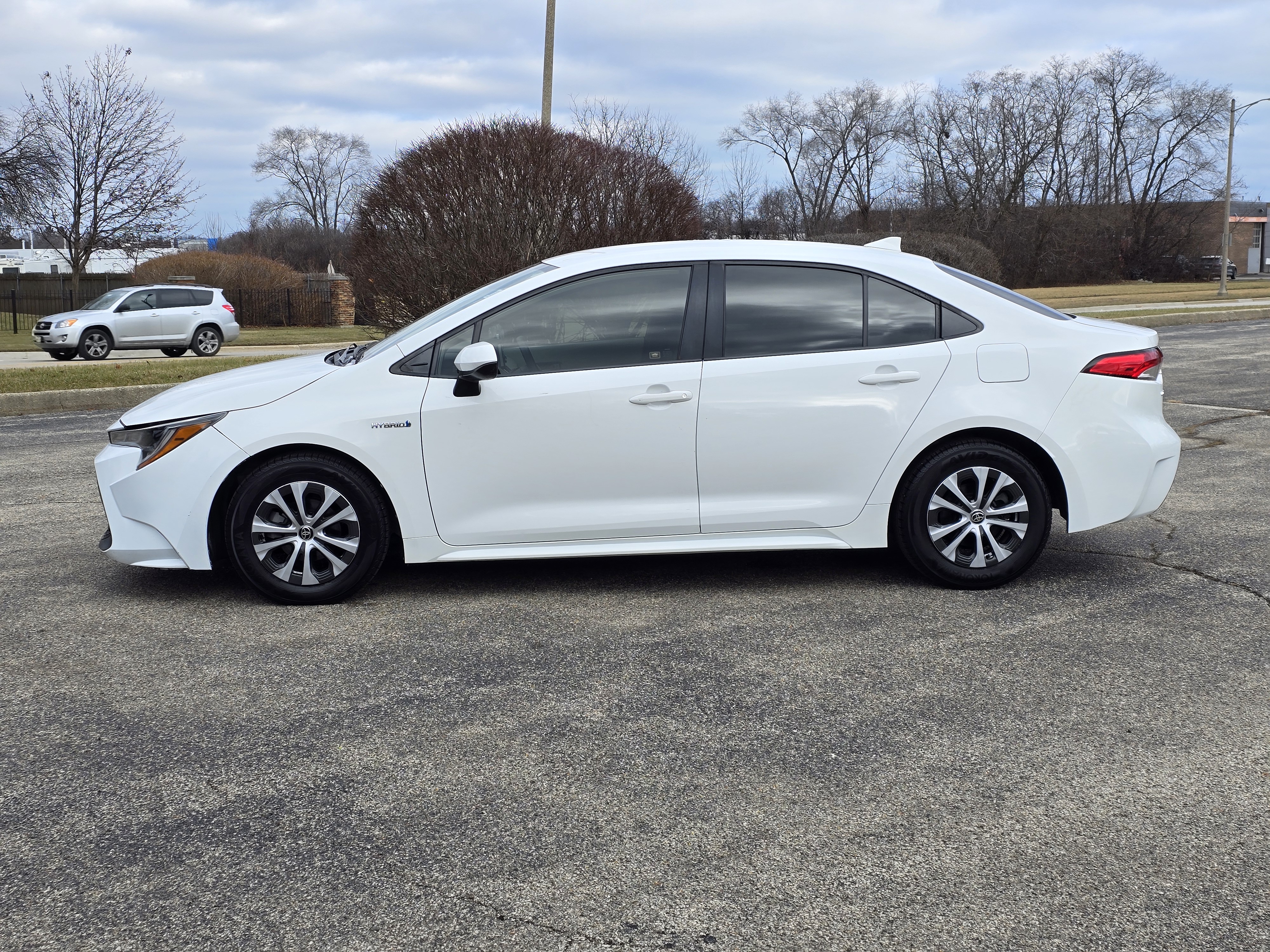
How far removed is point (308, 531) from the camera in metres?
5.13

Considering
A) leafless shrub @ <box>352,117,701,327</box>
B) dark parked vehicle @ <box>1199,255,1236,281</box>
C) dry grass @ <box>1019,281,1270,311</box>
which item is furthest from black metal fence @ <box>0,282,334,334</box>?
dark parked vehicle @ <box>1199,255,1236,281</box>

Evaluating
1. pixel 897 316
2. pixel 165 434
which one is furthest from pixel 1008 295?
pixel 165 434

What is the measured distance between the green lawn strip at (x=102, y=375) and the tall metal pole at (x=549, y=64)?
602cm

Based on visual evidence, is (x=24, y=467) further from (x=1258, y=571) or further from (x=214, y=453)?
(x=1258, y=571)

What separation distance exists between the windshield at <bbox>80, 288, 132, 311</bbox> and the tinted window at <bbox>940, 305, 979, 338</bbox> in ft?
72.8

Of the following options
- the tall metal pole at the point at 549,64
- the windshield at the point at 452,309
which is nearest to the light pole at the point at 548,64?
the tall metal pole at the point at 549,64

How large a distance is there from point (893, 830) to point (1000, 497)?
8.52 feet

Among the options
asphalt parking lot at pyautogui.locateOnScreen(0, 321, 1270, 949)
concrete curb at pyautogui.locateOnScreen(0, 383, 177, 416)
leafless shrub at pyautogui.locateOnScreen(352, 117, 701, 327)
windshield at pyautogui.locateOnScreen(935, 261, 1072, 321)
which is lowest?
asphalt parking lot at pyautogui.locateOnScreen(0, 321, 1270, 949)

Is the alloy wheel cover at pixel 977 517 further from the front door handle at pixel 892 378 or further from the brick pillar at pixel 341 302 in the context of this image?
the brick pillar at pixel 341 302

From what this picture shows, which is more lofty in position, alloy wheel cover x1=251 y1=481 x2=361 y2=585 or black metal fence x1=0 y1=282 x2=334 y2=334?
black metal fence x1=0 y1=282 x2=334 y2=334

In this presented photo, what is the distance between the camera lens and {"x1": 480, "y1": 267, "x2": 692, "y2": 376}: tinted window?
522cm

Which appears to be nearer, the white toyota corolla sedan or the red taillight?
the white toyota corolla sedan

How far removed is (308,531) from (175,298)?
70.8ft

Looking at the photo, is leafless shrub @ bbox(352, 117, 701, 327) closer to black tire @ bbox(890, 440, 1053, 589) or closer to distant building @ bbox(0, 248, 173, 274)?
black tire @ bbox(890, 440, 1053, 589)
